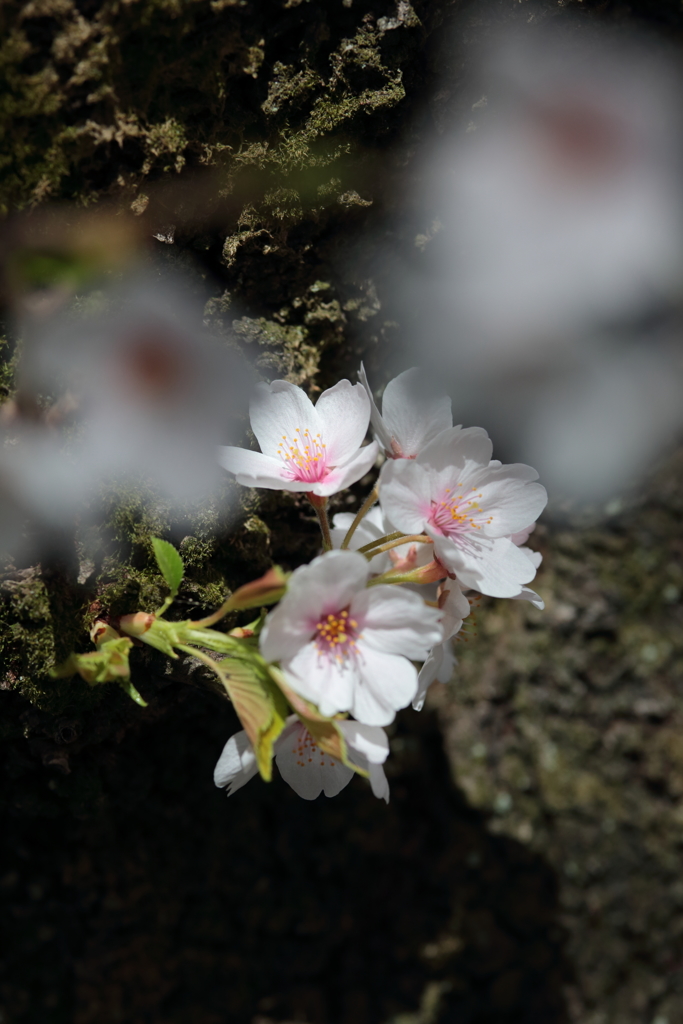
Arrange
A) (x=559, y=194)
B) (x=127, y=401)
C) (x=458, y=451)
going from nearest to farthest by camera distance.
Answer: (x=458, y=451) → (x=127, y=401) → (x=559, y=194)

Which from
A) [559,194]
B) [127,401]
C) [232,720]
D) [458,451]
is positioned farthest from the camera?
[559,194]

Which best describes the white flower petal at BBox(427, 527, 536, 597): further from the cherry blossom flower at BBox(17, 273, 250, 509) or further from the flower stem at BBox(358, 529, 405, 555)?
the cherry blossom flower at BBox(17, 273, 250, 509)

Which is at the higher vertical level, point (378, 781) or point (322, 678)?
point (322, 678)

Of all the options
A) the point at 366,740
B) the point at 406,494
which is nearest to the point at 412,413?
the point at 406,494

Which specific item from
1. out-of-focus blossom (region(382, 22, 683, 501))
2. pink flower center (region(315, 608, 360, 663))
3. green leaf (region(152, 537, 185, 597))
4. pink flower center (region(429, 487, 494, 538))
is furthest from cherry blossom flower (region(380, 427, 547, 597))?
out-of-focus blossom (region(382, 22, 683, 501))

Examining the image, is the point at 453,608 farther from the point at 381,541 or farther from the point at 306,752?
the point at 306,752

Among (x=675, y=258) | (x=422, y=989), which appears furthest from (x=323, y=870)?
(x=675, y=258)

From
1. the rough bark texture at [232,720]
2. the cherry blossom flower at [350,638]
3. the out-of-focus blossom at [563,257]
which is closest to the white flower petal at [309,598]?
the cherry blossom flower at [350,638]
